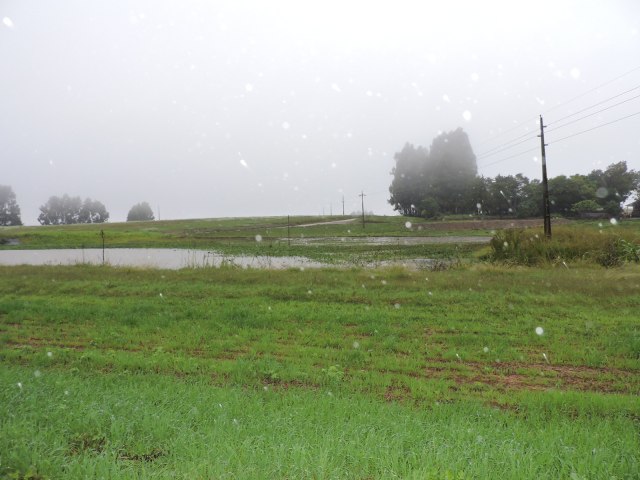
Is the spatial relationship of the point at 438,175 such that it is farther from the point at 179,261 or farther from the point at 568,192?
the point at 179,261

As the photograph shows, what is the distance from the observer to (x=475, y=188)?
89250mm

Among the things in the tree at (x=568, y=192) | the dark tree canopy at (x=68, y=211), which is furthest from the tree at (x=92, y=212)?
the tree at (x=568, y=192)

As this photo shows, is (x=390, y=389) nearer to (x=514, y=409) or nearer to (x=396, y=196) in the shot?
(x=514, y=409)

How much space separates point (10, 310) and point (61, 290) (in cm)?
361

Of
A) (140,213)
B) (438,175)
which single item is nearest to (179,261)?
(438,175)

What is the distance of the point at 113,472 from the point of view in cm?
362

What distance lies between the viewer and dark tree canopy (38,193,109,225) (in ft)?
505

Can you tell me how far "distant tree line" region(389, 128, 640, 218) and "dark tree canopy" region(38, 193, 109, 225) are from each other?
4869 inches

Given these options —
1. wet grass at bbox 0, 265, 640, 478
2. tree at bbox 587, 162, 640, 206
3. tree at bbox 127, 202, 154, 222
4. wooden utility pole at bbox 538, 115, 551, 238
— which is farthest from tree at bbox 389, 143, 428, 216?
tree at bbox 127, 202, 154, 222

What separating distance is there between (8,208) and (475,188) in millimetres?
146533

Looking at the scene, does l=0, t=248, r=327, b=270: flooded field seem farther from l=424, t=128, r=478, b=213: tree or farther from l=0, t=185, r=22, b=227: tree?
l=0, t=185, r=22, b=227: tree

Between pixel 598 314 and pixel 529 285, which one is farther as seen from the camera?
pixel 529 285

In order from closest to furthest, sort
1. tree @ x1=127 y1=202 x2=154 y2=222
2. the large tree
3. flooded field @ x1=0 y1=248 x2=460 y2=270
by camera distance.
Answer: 1. flooded field @ x1=0 y1=248 x2=460 y2=270
2. the large tree
3. tree @ x1=127 y1=202 x2=154 y2=222

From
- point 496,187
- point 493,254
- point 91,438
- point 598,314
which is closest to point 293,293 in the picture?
point 598,314
